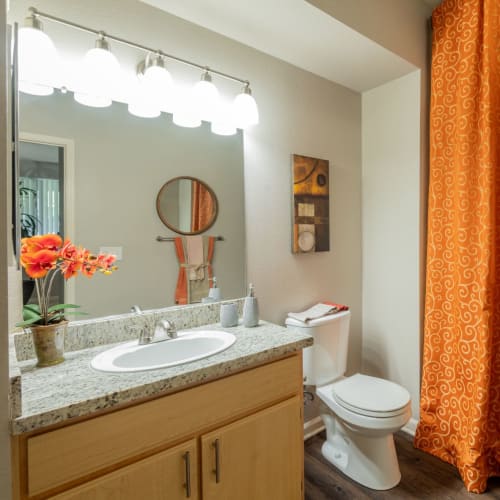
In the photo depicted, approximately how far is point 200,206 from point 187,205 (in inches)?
3.0

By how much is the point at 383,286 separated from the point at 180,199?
1.49m

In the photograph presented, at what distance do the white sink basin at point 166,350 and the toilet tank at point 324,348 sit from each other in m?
0.58

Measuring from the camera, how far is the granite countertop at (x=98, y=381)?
0.83 m

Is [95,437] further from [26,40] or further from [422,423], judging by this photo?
[422,423]

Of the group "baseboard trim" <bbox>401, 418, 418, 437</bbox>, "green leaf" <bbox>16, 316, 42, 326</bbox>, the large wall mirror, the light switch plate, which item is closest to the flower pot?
"green leaf" <bbox>16, 316, 42, 326</bbox>

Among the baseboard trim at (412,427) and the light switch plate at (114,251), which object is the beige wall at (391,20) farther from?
the baseboard trim at (412,427)

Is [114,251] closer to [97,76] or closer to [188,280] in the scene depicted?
[188,280]

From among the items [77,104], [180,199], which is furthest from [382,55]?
[77,104]

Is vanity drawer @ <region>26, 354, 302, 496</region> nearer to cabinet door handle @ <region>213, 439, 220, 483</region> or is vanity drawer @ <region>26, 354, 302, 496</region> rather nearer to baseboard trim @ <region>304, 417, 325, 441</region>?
cabinet door handle @ <region>213, 439, 220, 483</region>

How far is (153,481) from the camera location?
3.22 ft

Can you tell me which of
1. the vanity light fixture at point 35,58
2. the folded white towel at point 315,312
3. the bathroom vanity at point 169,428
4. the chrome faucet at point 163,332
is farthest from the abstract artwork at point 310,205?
the vanity light fixture at point 35,58

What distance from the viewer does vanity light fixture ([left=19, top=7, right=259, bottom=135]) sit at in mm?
1256

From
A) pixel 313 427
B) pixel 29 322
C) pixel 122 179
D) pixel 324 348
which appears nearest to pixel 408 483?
pixel 313 427

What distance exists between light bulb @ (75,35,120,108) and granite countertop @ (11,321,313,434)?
101 cm
